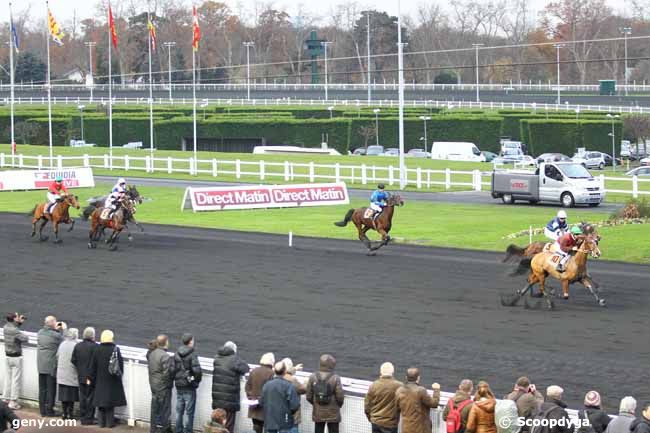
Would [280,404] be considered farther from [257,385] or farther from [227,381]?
[227,381]

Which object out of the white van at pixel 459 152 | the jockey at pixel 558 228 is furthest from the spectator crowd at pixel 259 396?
the white van at pixel 459 152

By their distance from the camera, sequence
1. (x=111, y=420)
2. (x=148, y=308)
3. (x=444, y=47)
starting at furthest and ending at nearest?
(x=444, y=47) → (x=148, y=308) → (x=111, y=420)

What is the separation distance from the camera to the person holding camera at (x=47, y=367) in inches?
632

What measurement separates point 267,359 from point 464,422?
2.60 meters

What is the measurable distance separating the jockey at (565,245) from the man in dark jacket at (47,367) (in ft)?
32.7

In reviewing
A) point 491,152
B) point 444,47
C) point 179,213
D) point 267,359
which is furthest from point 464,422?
point 444,47

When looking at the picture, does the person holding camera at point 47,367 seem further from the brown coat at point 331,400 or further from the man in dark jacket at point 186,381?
the brown coat at point 331,400

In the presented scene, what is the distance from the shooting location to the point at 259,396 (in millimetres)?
13883

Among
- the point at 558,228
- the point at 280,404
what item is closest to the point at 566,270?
the point at 558,228

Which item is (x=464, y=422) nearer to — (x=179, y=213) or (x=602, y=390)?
(x=602, y=390)

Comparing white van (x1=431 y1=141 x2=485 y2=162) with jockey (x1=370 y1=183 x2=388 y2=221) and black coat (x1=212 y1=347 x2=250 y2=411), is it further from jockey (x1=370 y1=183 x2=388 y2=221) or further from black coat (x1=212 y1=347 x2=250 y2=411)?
black coat (x1=212 y1=347 x2=250 y2=411)

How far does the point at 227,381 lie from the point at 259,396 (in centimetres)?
52

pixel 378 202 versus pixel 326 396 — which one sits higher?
pixel 378 202

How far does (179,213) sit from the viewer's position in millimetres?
41906
